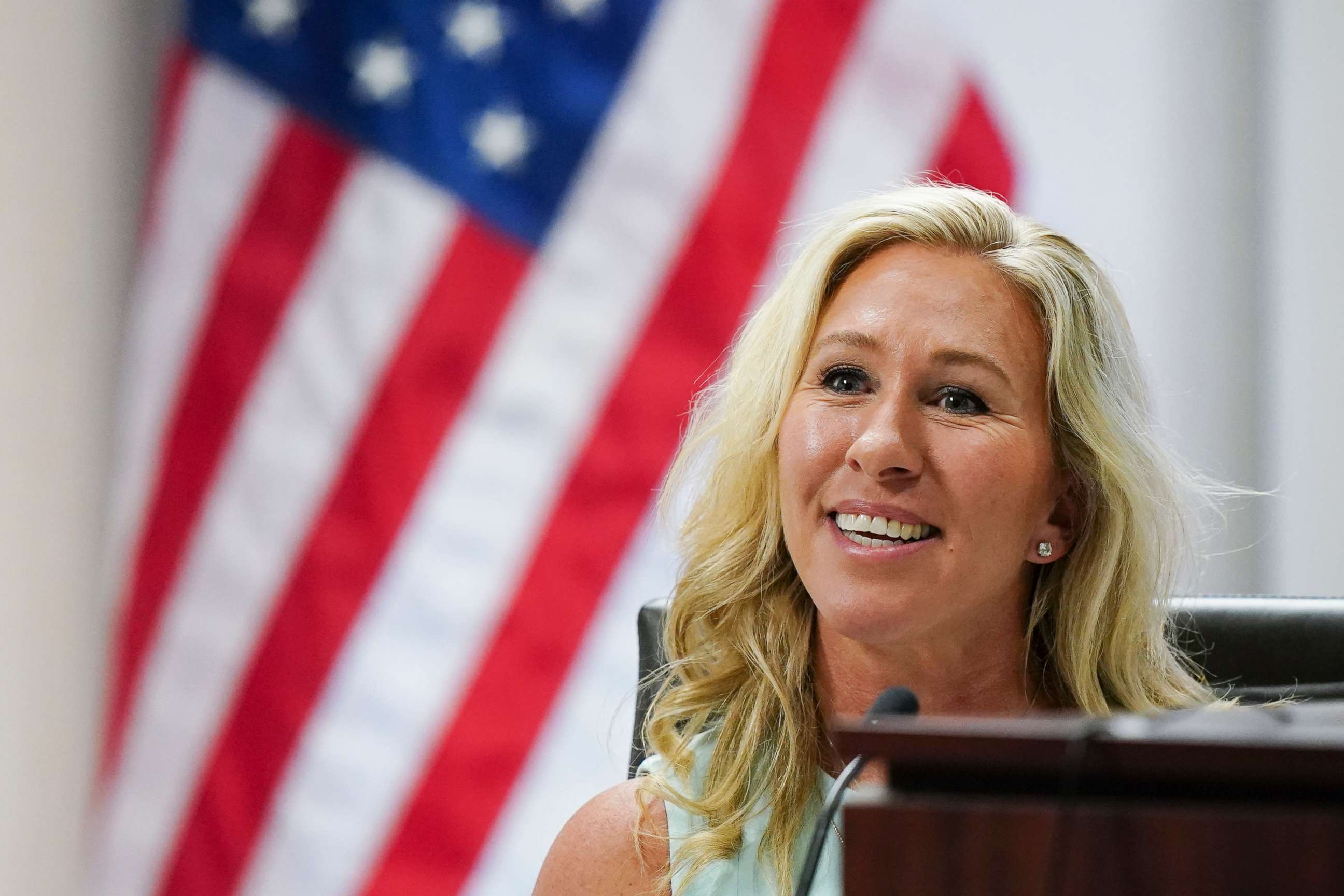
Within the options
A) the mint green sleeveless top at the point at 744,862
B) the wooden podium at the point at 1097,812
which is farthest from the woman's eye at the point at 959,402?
the wooden podium at the point at 1097,812

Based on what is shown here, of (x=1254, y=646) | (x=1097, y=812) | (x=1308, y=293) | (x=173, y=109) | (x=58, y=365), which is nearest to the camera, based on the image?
(x=1097, y=812)

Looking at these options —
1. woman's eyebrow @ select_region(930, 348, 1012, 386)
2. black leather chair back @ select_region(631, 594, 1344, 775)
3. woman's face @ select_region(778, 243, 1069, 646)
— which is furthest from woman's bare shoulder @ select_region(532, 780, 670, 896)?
woman's eyebrow @ select_region(930, 348, 1012, 386)

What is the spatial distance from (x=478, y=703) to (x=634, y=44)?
1215mm

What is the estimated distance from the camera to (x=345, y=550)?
2.45 m

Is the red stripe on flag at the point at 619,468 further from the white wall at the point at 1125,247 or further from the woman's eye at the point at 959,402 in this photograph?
the woman's eye at the point at 959,402

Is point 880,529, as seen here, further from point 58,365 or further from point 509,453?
point 58,365

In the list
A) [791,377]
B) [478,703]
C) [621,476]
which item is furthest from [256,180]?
[791,377]

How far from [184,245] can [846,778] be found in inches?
78.7

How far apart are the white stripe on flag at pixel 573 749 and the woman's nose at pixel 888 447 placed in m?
1.12

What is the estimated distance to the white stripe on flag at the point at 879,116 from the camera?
2.39 meters

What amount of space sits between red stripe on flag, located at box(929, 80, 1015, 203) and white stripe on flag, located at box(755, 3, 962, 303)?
0.7 inches

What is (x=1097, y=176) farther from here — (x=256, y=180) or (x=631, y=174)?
(x=256, y=180)

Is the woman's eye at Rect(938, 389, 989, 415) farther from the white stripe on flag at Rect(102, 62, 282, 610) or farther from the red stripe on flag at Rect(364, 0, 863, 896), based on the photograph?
the white stripe on flag at Rect(102, 62, 282, 610)

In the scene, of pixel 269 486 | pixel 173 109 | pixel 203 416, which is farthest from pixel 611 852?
pixel 173 109
